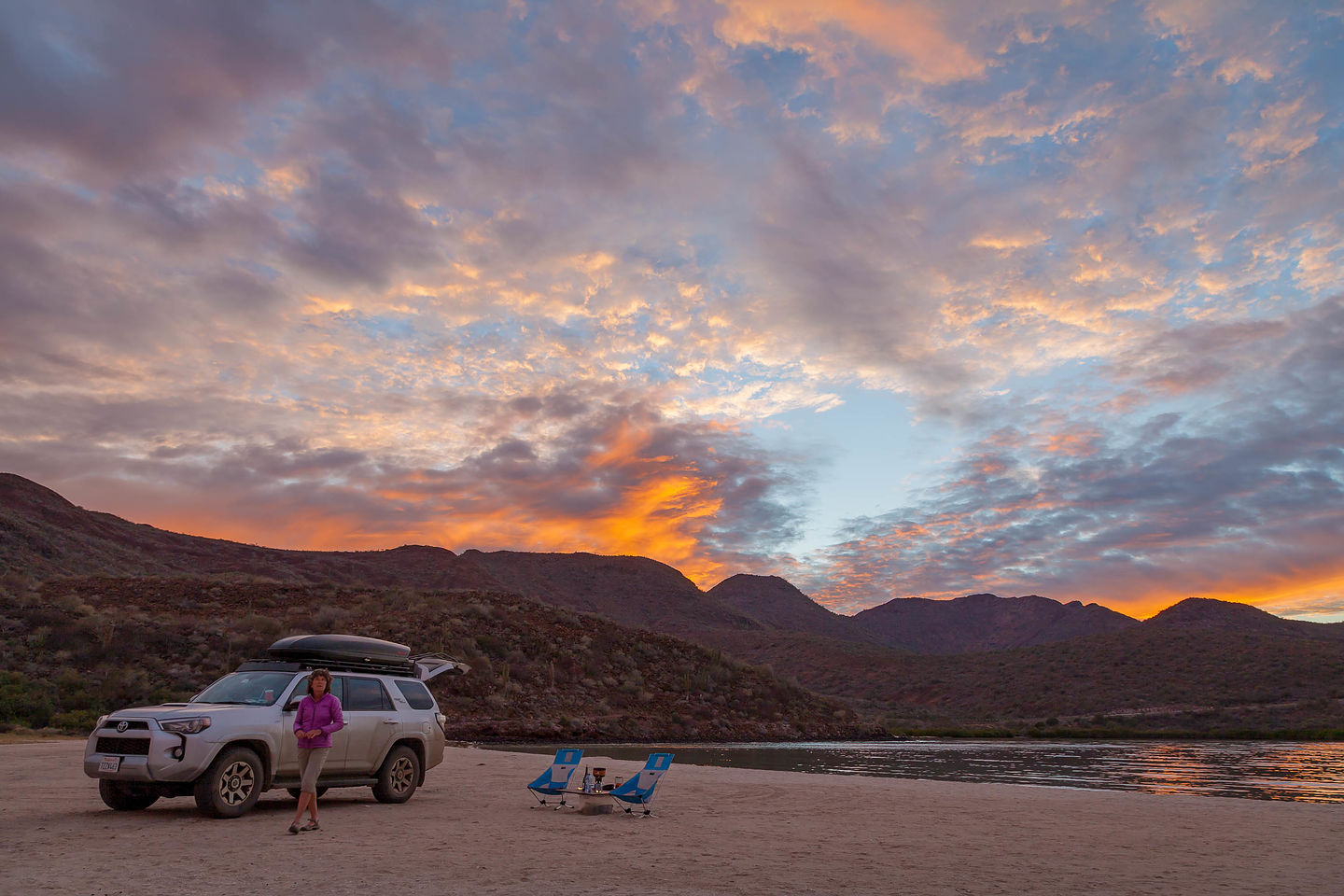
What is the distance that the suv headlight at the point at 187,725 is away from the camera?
11750 millimetres

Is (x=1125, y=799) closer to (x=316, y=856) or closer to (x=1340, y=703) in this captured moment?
(x=316, y=856)

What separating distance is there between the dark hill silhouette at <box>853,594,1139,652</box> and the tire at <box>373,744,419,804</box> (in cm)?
12513

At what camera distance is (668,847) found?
426 inches

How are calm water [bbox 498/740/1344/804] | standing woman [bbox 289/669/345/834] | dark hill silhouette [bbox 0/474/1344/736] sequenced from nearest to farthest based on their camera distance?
standing woman [bbox 289/669/345/834] → calm water [bbox 498/740/1344/804] → dark hill silhouette [bbox 0/474/1344/736]

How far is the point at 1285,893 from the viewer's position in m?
8.77

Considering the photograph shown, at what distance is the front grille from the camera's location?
11.7m

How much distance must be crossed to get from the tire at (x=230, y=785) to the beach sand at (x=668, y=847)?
307 mm

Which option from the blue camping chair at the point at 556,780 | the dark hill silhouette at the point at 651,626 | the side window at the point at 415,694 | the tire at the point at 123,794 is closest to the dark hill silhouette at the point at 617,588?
the dark hill silhouette at the point at 651,626

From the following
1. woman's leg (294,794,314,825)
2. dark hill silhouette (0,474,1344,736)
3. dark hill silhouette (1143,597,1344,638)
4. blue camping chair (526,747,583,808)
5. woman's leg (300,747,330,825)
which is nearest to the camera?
woman's leg (294,794,314,825)

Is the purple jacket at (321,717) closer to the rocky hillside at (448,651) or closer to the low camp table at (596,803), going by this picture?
the low camp table at (596,803)

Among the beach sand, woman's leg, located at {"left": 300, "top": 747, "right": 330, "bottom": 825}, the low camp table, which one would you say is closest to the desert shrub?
Answer: the beach sand

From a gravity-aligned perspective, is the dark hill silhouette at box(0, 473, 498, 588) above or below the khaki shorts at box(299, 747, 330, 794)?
above

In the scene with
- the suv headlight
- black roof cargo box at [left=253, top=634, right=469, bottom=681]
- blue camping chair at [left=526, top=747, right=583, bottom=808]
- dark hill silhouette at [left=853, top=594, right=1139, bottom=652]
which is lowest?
blue camping chair at [left=526, top=747, right=583, bottom=808]

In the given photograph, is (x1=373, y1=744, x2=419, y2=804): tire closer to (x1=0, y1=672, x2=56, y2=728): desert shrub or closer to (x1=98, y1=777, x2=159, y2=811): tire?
(x1=98, y1=777, x2=159, y2=811): tire
